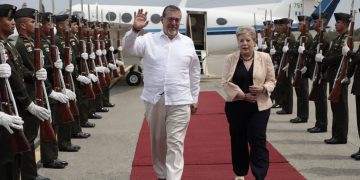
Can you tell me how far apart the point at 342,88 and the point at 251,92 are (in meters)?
2.58

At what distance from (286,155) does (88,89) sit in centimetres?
312

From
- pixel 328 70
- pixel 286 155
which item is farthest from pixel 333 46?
pixel 286 155

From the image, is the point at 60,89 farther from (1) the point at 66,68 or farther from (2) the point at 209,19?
(2) the point at 209,19

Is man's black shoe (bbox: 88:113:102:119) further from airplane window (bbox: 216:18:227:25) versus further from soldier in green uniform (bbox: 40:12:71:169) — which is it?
airplane window (bbox: 216:18:227:25)

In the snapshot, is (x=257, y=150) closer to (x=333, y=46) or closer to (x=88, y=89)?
(x=333, y=46)

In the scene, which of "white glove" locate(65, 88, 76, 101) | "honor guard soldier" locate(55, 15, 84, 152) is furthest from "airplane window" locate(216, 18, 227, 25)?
"white glove" locate(65, 88, 76, 101)

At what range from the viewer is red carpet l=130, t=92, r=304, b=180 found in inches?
230

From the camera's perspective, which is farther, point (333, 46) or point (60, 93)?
point (333, 46)

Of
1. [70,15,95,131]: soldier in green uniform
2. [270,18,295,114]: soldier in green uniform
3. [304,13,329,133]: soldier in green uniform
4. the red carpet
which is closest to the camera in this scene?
the red carpet

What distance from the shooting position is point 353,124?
9.53m

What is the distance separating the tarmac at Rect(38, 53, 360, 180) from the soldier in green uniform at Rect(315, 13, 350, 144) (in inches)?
7.1

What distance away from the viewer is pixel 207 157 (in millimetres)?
6668

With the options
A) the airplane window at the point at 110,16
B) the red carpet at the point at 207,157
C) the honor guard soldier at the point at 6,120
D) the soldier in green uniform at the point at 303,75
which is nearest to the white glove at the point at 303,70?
the soldier in green uniform at the point at 303,75

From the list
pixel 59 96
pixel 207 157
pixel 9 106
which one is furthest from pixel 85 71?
pixel 9 106
